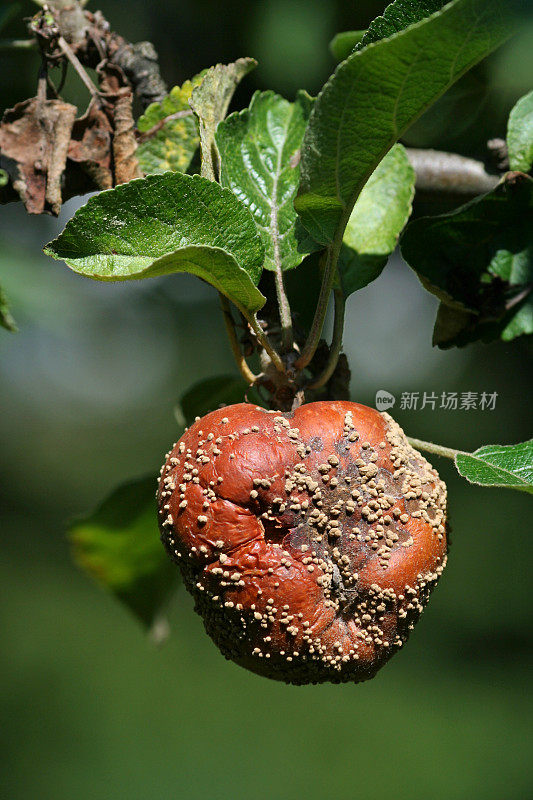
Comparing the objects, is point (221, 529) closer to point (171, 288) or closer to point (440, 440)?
point (171, 288)

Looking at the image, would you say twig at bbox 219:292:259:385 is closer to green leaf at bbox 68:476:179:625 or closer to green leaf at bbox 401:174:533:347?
green leaf at bbox 401:174:533:347

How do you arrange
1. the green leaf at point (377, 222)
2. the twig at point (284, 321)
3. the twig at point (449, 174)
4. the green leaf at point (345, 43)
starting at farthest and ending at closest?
the twig at point (449, 174), the green leaf at point (345, 43), the green leaf at point (377, 222), the twig at point (284, 321)

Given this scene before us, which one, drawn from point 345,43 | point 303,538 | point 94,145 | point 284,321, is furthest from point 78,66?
point 303,538

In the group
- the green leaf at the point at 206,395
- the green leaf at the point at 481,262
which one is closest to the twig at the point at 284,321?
the green leaf at the point at 481,262

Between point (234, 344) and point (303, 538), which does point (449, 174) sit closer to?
point (234, 344)

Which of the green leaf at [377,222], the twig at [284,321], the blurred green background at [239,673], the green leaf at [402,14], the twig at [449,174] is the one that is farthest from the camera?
the blurred green background at [239,673]

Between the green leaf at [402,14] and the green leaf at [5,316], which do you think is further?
the green leaf at [5,316]

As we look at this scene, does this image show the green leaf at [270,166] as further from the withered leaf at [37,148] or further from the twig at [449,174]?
the twig at [449,174]

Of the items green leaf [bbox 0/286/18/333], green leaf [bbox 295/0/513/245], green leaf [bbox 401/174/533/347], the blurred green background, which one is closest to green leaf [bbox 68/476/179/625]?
green leaf [bbox 0/286/18/333]
